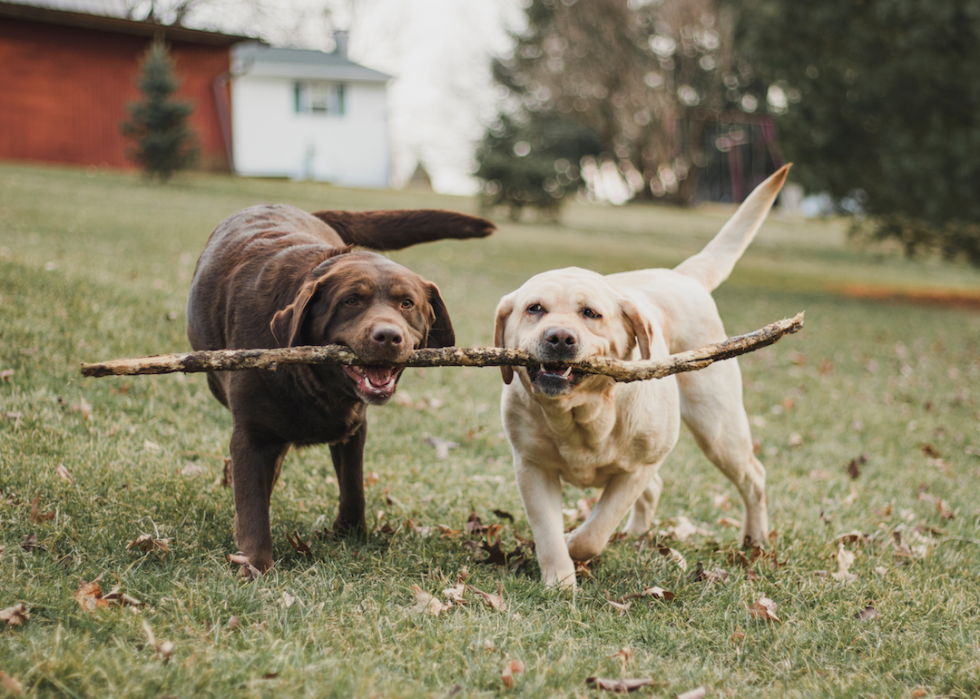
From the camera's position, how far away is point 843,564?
4.16 m

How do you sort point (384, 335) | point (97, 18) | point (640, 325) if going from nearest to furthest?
point (384, 335) < point (640, 325) < point (97, 18)

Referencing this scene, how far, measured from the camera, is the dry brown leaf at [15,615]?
273 centimetres

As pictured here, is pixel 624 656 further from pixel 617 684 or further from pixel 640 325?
pixel 640 325

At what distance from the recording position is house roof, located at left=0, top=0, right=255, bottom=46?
2625cm

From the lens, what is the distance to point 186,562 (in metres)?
3.47

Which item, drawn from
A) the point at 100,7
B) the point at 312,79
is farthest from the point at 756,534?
the point at 312,79

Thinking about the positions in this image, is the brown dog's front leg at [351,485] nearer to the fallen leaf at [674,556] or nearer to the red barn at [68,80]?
the fallen leaf at [674,556]

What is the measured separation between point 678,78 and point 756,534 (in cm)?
3559

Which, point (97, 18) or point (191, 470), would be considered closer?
point (191, 470)

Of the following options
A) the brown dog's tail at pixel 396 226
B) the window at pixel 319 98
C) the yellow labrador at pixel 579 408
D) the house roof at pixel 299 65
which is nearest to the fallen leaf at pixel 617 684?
the yellow labrador at pixel 579 408

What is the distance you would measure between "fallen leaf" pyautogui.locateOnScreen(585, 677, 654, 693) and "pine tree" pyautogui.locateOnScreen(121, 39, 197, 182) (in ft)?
73.8

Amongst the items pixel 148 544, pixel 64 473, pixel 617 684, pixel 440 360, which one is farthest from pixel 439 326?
pixel 64 473

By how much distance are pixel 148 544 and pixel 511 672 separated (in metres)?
1.73

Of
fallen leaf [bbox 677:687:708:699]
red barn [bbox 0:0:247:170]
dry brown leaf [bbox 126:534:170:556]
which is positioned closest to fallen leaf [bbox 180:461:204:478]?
dry brown leaf [bbox 126:534:170:556]
